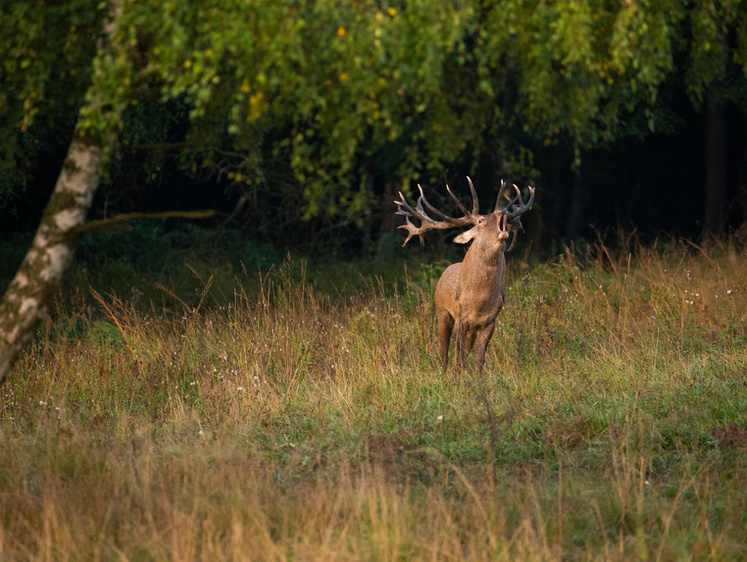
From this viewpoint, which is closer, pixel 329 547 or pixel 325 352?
pixel 329 547

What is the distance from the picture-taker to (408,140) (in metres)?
16.6

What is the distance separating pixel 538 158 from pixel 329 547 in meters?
16.8

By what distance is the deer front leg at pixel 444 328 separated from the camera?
9359 mm

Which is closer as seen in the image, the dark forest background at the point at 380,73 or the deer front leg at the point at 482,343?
the dark forest background at the point at 380,73

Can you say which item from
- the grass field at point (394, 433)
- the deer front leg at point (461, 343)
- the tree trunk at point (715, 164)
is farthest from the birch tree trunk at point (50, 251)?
the tree trunk at point (715, 164)

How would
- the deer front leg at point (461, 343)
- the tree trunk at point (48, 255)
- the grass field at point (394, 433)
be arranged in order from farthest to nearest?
the deer front leg at point (461, 343)
the tree trunk at point (48, 255)
the grass field at point (394, 433)

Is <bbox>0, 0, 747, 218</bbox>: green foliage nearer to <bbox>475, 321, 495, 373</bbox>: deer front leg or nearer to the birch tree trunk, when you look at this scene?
the birch tree trunk

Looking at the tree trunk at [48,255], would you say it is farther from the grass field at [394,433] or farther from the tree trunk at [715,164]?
the tree trunk at [715,164]

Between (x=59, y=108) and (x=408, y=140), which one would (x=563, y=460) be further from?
(x=408, y=140)

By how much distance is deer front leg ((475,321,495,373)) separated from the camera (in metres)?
8.63

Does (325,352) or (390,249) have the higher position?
(325,352)

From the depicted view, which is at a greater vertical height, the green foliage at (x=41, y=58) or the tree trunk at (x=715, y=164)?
the green foliage at (x=41, y=58)

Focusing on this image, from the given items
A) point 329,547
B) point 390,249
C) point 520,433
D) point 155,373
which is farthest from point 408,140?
point 329,547

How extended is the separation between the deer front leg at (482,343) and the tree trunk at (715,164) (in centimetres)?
1161
